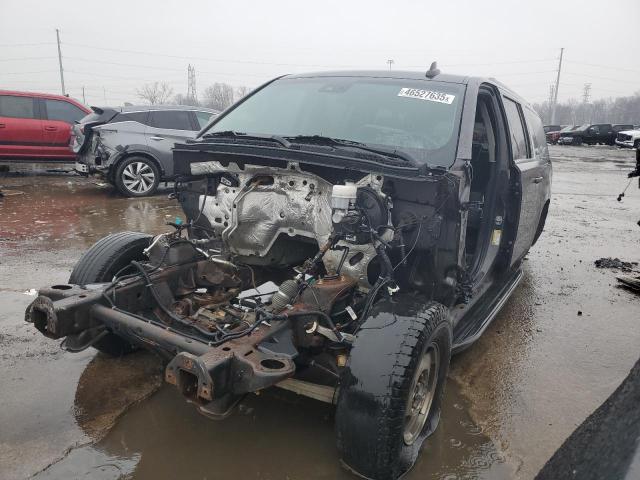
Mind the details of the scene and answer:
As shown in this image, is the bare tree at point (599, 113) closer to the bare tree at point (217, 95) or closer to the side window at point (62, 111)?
the bare tree at point (217, 95)

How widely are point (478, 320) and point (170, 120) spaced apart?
7791 mm

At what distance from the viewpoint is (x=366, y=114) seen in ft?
10.7

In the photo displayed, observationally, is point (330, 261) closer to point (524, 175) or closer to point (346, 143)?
point (346, 143)

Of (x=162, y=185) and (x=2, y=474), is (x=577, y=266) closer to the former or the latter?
(x=2, y=474)

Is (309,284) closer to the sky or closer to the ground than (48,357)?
closer to the sky

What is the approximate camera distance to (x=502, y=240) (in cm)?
392

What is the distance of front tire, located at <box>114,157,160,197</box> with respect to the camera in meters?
9.02

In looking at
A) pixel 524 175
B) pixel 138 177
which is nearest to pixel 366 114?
pixel 524 175

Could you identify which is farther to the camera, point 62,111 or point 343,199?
point 62,111

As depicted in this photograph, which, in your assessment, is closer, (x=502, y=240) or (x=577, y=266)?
(x=502, y=240)

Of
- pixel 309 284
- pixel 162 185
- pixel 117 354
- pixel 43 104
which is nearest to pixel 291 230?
pixel 309 284

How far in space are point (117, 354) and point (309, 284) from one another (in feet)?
5.02

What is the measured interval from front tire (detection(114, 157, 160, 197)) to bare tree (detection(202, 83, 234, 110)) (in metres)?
65.6

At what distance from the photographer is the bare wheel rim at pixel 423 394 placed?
2.40 metres
